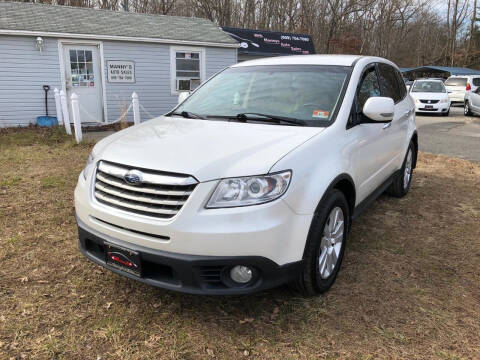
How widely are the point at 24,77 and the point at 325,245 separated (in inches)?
429

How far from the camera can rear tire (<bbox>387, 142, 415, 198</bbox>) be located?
5191 millimetres

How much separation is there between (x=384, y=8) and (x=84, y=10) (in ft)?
102

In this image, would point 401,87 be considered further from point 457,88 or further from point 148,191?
point 457,88

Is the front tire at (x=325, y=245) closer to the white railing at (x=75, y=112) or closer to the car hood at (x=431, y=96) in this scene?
the white railing at (x=75, y=112)

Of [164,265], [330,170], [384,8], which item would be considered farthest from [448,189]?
[384,8]

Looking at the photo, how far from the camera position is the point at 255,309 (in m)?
2.86

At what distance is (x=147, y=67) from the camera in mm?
12633

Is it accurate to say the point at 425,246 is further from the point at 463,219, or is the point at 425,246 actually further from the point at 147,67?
the point at 147,67

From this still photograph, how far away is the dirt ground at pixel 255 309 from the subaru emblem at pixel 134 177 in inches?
37.3

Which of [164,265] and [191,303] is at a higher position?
[164,265]

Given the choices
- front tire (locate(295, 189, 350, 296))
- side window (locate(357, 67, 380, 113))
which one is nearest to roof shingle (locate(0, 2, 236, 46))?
side window (locate(357, 67, 380, 113))

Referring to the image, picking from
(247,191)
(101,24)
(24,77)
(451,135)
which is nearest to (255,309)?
(247,191)

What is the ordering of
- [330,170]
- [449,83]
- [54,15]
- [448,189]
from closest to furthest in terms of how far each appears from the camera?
[330,170], [448,189], [54,15], [449,83]

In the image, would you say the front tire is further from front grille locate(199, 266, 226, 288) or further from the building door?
the building door
